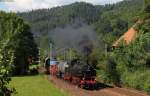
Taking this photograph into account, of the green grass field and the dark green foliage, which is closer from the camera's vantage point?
the green grass field

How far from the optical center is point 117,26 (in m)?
113

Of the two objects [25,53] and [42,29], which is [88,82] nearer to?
[25,53]

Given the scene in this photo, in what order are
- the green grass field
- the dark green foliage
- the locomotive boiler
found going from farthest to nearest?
1. the dark green foliage
2. the locomotive boiler
3. the green grass field

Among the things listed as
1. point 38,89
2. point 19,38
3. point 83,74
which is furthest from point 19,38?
point 38,89

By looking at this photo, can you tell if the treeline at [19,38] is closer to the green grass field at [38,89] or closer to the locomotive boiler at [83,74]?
the green grass field at [38,89]

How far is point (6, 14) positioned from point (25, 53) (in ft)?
31.9

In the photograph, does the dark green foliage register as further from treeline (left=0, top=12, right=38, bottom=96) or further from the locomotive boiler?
the locomotive boiler

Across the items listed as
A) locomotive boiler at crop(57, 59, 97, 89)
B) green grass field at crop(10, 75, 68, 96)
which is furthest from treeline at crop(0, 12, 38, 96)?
locomotive boiler at crop(57, 59, 97, 89)

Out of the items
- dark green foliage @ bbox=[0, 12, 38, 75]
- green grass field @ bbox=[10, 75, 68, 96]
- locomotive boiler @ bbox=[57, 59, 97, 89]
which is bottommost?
green grass field @ bbox=[10, 75, 68, 96]

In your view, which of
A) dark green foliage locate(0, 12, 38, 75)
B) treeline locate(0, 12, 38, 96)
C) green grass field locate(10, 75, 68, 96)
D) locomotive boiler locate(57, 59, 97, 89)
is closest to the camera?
green grass field locate(10, 75, 68, 96)

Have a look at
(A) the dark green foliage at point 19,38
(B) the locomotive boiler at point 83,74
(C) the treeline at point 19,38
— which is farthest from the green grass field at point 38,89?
(A) the dark green foliage at point 19,38

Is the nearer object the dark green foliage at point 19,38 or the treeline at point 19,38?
the treeline at point 19,38

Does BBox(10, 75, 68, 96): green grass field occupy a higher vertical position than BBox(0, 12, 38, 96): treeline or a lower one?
lower

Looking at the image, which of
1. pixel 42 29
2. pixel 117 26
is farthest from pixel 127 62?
pixel 42 29
